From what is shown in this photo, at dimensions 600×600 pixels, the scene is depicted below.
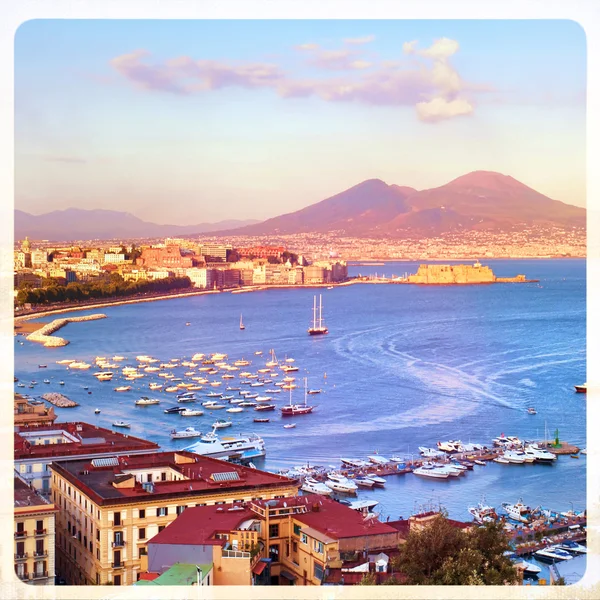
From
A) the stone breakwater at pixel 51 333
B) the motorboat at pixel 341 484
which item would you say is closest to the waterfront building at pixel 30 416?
the motorboat at pixel 341 484

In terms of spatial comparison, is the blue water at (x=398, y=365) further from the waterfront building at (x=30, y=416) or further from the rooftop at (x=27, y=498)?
the rooftop at (x=27, y=498)

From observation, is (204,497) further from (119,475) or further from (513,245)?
(513,245)

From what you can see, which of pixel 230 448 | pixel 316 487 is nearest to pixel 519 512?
pixel 316 487

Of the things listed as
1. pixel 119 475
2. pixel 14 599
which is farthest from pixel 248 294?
pixel 14 599

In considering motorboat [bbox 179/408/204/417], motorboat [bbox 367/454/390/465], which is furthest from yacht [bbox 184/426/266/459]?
motorboat [bbox 179/408/204/417]

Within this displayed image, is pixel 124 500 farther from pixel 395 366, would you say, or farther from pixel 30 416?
pixel 395 366

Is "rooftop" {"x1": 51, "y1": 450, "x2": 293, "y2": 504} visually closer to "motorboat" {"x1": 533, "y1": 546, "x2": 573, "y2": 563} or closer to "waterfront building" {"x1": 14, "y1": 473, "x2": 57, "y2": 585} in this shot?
"waterfront building" {"x1": 14, "y1": 473, "x2": 57, "y2": 585}
